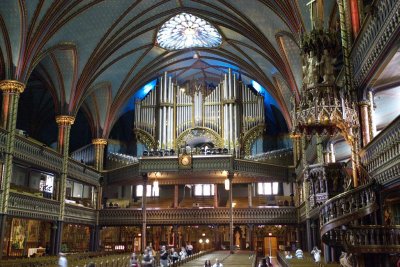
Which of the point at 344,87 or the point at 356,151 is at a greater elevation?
the point at 344,87

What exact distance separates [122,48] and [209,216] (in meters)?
12.5

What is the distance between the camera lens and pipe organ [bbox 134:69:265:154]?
104ft

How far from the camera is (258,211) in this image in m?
28.3

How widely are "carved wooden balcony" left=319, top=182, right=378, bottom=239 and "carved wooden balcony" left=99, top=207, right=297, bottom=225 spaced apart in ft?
57.3

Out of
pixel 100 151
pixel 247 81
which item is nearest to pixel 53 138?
pixel 100 151

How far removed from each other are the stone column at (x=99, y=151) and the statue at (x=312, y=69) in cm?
2169

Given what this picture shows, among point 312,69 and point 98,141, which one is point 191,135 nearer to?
point 98,141

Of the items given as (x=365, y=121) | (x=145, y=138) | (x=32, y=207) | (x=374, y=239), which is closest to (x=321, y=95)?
(x=365, y=121)

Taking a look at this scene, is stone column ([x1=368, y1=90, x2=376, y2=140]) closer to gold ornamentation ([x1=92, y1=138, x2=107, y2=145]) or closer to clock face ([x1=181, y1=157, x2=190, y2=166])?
clock face ([x1=181, y1=157, x2=190, y2=166])

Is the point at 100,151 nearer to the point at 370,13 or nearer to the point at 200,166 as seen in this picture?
the point at 200,166

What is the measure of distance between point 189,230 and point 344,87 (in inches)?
948

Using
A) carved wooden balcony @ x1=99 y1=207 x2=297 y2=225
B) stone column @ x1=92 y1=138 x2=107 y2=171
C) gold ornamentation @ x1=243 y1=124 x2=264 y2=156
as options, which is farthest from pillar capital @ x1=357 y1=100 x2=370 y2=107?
stone column @ x1=92 y1=138 x2=107 y2=171

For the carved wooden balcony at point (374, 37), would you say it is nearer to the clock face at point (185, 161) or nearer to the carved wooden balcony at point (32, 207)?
the clock face at point (185, 161)

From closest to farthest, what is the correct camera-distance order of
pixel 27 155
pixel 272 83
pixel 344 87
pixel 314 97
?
1. pixel 314 97
2. pixel 344 87
3. pixel 27 155
4. pixel 272 83
